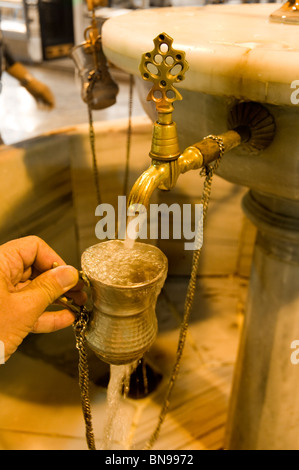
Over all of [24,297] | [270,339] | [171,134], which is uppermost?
[171,134]

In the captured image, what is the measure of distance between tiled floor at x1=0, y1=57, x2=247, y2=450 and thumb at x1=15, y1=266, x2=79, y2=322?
57 cm

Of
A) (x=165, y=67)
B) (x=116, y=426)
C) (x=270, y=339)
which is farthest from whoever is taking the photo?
(x=116, y=426)

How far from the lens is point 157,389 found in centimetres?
104

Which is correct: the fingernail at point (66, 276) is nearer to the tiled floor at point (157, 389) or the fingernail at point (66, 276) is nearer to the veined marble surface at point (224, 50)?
the veined marble surface at point (224, 50)

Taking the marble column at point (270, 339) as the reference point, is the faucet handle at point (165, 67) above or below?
above

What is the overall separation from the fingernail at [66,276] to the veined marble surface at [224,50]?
0.21m

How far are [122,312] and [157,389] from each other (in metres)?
0.69

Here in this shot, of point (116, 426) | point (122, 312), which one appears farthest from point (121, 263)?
point (116, 426)

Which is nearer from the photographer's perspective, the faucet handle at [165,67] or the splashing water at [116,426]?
the faucet handle at [165,67]

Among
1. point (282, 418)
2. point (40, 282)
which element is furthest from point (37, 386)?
point (40, 282)

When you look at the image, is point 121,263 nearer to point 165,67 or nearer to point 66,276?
point 66,276

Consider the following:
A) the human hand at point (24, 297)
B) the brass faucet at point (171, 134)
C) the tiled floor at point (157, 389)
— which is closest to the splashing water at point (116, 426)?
the tiled floor at point (157, 389)

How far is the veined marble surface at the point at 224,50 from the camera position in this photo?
0.40m
